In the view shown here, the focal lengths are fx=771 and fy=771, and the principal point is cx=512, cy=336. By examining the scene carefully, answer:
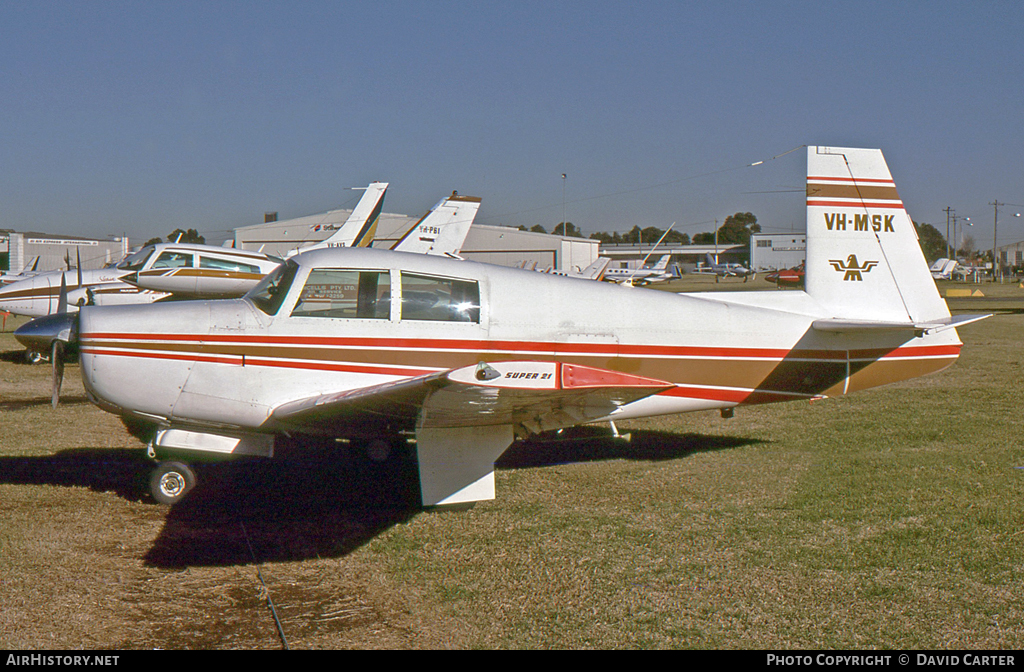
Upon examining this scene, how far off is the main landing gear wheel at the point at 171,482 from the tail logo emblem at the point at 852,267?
236 inches

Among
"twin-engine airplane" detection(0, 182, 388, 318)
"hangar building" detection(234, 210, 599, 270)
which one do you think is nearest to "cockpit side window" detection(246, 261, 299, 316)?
"twin-engine airplane" detection(0, 182, 388, 318)

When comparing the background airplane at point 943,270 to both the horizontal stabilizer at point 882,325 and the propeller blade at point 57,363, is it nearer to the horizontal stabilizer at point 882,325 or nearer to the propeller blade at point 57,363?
the horizontal stabilizer at point 882,325

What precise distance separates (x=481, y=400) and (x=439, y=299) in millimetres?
1582

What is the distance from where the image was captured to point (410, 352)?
594 cm

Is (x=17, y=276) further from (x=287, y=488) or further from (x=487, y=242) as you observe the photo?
(x=487, y=242)

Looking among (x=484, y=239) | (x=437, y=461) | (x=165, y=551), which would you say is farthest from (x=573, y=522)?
(x=484, y=239)

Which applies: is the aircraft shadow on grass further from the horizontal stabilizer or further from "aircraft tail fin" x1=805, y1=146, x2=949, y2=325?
"aircraft tail fin" x1=805, y1=146, x2=949, y2=325

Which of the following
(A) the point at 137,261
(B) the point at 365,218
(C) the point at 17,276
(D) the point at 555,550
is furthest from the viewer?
(C) the point at 17,276

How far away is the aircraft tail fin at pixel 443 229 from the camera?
21.6m

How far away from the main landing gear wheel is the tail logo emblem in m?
5.99

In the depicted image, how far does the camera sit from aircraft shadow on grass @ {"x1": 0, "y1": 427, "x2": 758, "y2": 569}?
5.38m

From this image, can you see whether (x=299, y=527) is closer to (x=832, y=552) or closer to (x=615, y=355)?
(x=615, y=355)

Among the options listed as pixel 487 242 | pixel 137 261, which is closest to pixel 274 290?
pixel 137 261
